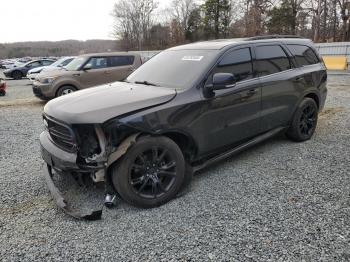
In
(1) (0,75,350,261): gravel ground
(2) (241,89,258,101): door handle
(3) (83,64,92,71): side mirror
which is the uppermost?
(3) (83,64,92,71): side mirror

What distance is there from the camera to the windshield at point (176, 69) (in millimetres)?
4016

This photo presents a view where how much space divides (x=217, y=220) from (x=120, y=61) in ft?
28.7

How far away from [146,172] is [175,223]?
650 mm

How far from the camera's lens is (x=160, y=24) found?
62.1 meters

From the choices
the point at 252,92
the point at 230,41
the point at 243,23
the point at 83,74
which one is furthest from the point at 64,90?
the point at 243,23

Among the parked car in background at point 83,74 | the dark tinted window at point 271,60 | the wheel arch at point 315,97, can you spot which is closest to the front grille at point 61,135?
the dark tinted window at point 271,60

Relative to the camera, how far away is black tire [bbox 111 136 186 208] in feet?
11.0

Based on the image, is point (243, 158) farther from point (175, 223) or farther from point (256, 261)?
point (256, 261)

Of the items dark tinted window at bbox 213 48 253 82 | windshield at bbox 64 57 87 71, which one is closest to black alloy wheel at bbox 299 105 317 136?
dark tinted window at bbox 213 48 253 82

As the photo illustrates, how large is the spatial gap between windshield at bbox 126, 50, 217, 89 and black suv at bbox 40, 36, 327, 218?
2cm

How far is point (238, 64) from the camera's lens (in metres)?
4.39

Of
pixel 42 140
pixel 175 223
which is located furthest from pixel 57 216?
pixel 175 223

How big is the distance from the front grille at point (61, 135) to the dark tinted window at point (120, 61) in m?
7.43

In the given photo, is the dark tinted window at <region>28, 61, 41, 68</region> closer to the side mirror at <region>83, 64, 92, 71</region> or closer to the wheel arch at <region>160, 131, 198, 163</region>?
the side mirror at <region>83, 64, 92, 71</region>
